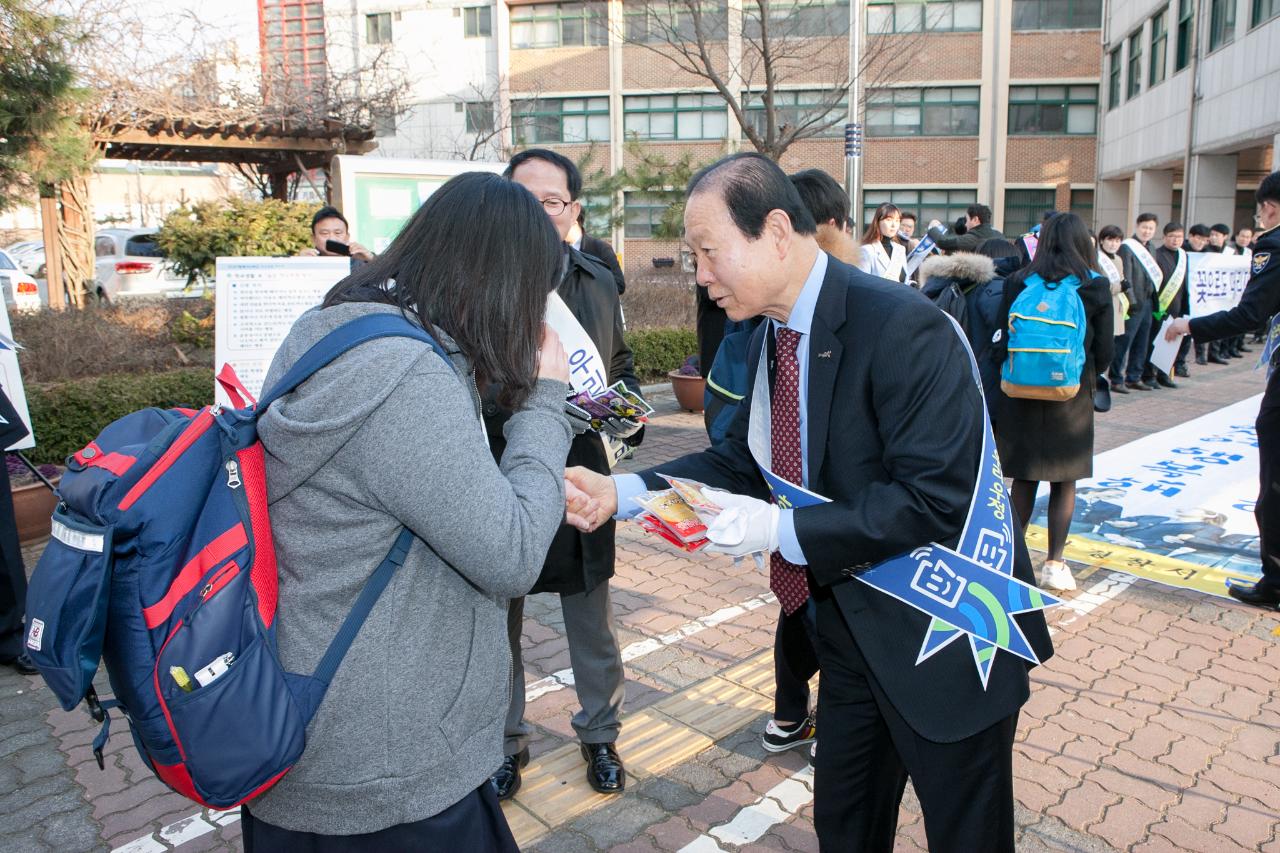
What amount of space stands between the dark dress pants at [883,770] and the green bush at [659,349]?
931 cm

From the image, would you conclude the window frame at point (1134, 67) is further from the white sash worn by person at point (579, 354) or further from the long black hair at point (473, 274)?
the long black hair at point (473, 274)

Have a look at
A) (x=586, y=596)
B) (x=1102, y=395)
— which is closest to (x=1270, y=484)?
(x=1102, y=395)

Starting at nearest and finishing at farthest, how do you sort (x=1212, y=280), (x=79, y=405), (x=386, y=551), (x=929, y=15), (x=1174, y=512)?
(x=386, y=551), (x=1174, y=512), (x=79, y=405), (x=1212, y=280), (x=929, y=15)

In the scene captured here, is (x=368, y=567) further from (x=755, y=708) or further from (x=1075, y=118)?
(x=1075, y=118)

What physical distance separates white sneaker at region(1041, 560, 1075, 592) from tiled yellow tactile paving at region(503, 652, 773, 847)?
1.93 meters

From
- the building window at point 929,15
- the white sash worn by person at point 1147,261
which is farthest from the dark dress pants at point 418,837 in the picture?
the building window at point 929,15

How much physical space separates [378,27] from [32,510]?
110ft

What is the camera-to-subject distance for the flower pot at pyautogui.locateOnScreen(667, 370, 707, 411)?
9.89m

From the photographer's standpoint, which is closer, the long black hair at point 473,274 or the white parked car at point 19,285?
the long black hair at point 473,274

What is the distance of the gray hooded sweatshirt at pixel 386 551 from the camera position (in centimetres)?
138

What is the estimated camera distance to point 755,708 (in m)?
3.85

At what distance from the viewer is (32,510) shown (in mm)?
6027

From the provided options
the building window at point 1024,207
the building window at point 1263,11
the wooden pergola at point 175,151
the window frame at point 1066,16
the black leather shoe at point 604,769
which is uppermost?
the window frame at point 1066,16

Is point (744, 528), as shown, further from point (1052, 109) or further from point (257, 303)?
point (1052, 109)
